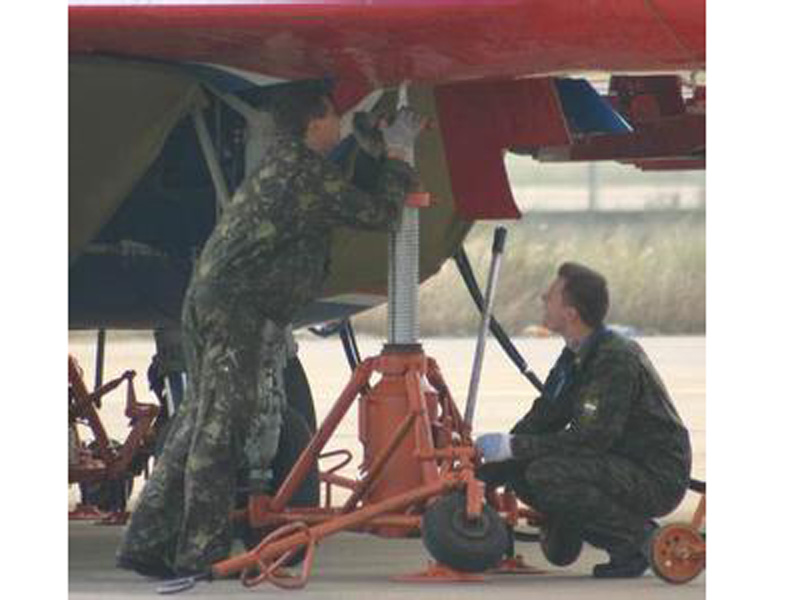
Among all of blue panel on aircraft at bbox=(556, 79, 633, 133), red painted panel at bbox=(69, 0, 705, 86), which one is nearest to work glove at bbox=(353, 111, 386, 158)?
red painted panel at bbox=(69, 0, 705, 86)

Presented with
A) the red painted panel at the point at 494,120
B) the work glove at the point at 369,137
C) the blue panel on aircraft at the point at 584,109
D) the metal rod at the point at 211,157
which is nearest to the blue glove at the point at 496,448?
the work glove at the point at 369,137

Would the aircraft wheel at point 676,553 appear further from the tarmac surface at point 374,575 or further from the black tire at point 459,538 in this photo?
the black tire at point 459,538

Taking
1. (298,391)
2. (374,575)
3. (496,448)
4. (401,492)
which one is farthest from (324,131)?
(298,391)

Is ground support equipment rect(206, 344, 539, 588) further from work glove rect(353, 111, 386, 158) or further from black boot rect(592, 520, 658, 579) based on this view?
work glove rect(353, 111, 386, 158)

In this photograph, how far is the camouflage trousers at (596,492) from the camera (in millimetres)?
9875

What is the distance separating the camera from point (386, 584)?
9.80 metres

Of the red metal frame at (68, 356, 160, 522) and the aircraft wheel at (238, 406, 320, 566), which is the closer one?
the aircraft wheel at (238, 406, 320, 566)

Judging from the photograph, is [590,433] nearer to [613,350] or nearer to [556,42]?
[613,350]

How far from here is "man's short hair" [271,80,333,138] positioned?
9.85m

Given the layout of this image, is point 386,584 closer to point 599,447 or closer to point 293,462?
point 599,447

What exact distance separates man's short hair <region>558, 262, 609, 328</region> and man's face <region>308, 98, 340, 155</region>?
1112 mm

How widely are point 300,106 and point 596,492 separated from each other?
1.91 meters
